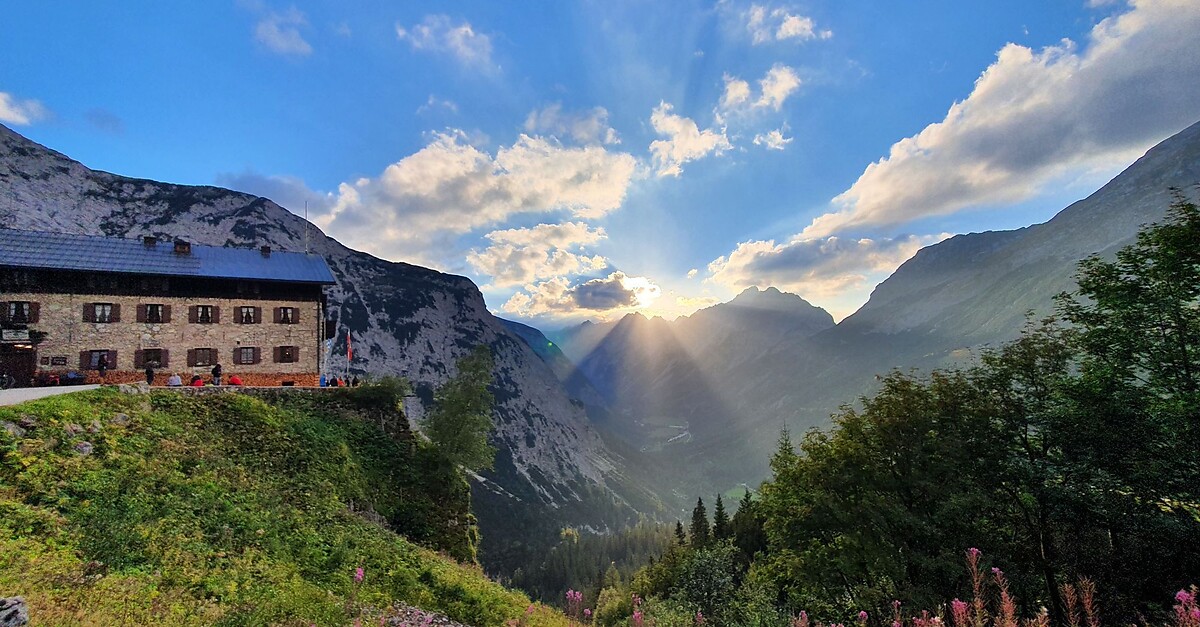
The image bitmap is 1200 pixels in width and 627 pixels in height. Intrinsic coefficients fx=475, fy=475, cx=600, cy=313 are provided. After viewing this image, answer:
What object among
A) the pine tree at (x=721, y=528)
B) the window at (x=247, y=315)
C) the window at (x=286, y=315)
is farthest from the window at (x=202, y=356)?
the pine tree at (x=721, y=528)

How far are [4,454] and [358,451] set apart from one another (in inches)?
620

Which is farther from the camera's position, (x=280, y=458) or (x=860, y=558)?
(x=280, y=458)

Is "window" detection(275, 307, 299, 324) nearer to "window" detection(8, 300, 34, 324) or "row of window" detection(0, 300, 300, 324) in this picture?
"row of window" detection(0, 300, 300, 324)

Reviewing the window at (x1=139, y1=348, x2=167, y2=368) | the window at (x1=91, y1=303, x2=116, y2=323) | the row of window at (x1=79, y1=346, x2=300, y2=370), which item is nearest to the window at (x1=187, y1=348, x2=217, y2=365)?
the row of window at (x1=79, y1=346, x2=300, y2=370)

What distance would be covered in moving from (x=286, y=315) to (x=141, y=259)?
11.4 metres

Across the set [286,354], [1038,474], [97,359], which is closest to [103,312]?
[97,359]

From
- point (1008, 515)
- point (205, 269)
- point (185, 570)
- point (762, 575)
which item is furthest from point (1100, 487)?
point (205, 269)

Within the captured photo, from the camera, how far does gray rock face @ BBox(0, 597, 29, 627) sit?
8.23 meters

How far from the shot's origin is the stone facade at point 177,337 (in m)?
36.4

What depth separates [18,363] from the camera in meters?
35.8

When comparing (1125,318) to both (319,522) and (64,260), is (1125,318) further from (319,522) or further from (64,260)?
(64,260)

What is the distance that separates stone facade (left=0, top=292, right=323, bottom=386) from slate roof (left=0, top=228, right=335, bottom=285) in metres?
2.24

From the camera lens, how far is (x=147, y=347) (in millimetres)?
38750

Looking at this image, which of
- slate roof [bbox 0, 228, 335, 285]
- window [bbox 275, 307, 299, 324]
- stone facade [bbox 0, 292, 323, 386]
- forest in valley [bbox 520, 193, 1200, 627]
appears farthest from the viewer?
window [bbox 275, 307, 299, 324]
